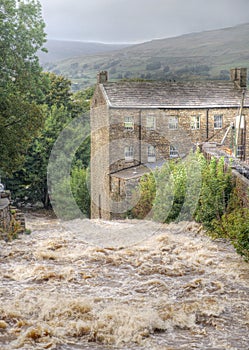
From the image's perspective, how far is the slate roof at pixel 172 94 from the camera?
94.5 ft

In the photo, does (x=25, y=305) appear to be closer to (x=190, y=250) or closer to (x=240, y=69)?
(x=190, y=250)

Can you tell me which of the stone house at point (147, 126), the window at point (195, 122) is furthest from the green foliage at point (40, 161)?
the window at point (195, 122)

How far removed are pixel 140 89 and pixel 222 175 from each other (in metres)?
15.2

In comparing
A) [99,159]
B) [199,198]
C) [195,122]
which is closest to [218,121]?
[195,122]

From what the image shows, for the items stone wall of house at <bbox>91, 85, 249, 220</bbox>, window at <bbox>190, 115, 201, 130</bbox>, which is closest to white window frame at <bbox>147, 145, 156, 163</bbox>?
stone wall of house at <bbox>91, 85, 249, 220</bbox>

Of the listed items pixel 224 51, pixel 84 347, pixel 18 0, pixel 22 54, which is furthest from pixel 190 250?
pixel 224 51

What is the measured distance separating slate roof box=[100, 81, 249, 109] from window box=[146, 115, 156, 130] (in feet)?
1.99

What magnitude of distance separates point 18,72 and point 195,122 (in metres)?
13.2

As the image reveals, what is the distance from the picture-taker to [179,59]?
132 feet

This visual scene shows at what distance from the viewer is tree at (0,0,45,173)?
2012 centimetres

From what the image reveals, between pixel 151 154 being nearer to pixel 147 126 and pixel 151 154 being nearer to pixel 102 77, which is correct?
pixel 147 126

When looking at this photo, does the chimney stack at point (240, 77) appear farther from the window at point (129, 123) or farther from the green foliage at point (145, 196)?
the green foliage at point (145, 196)

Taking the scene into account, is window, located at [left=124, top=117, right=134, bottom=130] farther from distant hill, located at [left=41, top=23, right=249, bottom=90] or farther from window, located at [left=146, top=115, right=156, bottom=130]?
distant hill, located at [left=41, top=23, right=249, bottom=90]

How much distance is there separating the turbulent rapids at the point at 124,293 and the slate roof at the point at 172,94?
43.1ft
